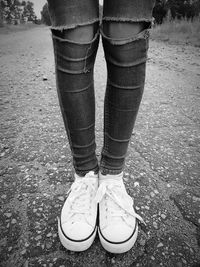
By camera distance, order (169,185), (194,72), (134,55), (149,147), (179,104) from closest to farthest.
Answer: (134,55), (169,185), (149,147), (179,104), (194,72)

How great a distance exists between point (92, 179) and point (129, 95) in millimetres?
433

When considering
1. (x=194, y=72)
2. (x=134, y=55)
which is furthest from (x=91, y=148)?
(x=194, y=72)

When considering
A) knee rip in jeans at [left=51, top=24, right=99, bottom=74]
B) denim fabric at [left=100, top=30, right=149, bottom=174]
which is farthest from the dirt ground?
knee rip in jeans at [left=51, top=24, right=99, bottom=74]

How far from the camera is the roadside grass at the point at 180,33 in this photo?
20.8ft

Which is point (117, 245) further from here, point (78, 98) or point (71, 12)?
point (71, 12)

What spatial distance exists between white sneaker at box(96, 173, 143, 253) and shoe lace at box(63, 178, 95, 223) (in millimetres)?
44

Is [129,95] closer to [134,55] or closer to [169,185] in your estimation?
[134,55]

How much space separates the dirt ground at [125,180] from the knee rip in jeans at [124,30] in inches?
30.9

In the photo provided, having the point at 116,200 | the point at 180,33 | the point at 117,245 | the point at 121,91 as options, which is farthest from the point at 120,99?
the point at 180,33

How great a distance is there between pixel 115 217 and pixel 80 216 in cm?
14

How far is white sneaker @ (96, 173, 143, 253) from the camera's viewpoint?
2.73 feet

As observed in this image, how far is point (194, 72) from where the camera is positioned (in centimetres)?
348

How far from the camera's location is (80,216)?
89 centimetres

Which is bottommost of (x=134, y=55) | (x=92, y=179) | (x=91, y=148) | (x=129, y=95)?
(x=92, y=179)
